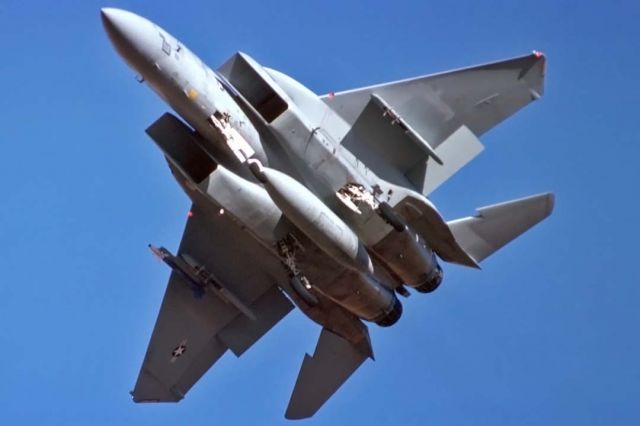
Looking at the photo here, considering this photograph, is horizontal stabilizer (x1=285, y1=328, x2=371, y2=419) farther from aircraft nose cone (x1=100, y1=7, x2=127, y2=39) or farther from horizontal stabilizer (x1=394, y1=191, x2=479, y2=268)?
aircraft nose cone (x1=100, y1=7, x2=127, y2=39)

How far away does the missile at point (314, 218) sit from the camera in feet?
44.8

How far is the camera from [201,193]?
1523cm

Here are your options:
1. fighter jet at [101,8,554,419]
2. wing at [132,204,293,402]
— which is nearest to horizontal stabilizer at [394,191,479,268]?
fighter jet at [101,8,554,419]

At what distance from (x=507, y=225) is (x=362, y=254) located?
233 cm

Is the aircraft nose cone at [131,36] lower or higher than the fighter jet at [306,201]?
higher

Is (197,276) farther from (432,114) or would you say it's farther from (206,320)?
(432,114)

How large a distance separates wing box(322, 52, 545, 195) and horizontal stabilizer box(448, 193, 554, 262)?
762 mm

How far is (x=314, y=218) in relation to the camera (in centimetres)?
1402

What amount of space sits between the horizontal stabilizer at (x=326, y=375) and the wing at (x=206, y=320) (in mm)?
971

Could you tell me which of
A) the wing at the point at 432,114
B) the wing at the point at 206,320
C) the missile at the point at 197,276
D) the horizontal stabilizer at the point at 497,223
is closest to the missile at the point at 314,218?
the wing at the point at 432,114

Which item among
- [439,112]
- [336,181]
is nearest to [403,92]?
[439,112]

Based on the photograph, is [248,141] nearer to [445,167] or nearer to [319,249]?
[319,249]

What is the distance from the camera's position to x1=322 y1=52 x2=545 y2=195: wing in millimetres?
15695

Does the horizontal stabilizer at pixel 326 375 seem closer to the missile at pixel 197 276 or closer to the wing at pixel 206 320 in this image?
the wing at pixel 206 320
